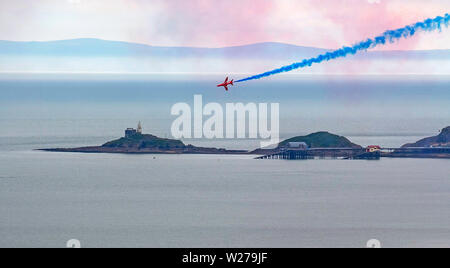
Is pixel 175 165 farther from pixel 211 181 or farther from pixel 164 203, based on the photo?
pixel 164 203

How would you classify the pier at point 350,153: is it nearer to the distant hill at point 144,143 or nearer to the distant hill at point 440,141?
the distant hill at point 440,141

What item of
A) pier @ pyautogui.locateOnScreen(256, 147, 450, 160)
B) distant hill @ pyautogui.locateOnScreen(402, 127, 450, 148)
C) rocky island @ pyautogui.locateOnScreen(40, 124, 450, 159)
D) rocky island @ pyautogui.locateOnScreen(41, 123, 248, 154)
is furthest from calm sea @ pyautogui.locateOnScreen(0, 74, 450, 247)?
distant hill @ pyautogui.locateOnScreen(402, 127, 450, 148)

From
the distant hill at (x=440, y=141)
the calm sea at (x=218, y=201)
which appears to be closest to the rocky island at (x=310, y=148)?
the distant hill at (x=440, y=141)

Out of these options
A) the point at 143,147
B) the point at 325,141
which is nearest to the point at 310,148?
the point at 325,141

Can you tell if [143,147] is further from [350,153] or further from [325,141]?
[350,153]

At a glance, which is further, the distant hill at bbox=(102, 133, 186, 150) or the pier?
the distant hill at bbox=(102, 133, 186, 150)

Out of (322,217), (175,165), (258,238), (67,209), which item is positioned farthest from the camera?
(175,165)

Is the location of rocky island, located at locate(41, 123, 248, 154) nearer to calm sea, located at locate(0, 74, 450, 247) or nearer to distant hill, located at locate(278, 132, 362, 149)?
calm sea, located at locate(0, 74, 450, 247)

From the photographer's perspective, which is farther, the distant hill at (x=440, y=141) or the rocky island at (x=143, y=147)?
the rocky island at (x=143, y=147)
